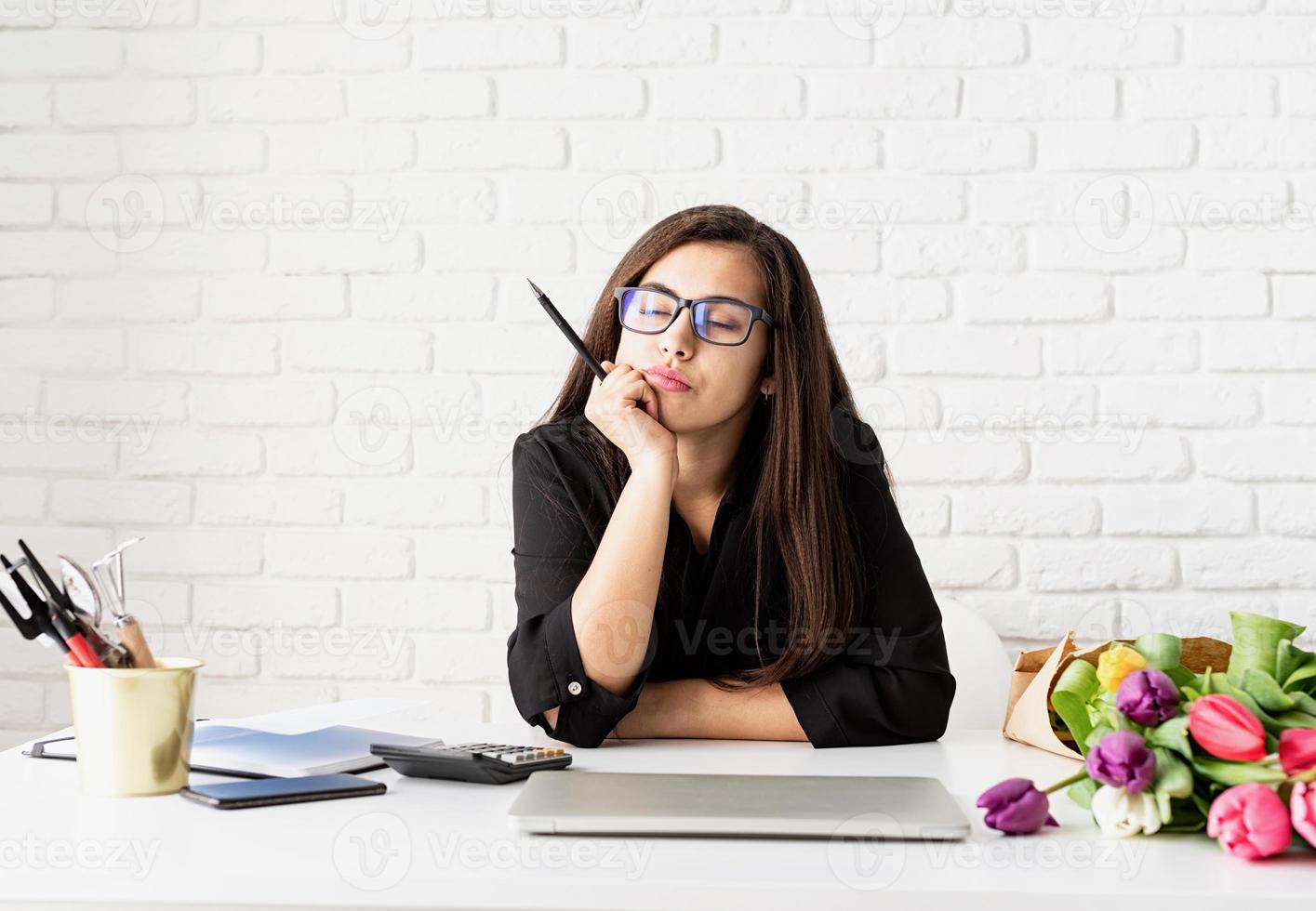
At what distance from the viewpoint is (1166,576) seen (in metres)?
1.98

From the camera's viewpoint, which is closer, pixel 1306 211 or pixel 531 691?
pixel 531 691

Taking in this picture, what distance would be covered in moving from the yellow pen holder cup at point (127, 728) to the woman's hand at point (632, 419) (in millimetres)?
599

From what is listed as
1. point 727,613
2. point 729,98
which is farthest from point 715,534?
point 729,98

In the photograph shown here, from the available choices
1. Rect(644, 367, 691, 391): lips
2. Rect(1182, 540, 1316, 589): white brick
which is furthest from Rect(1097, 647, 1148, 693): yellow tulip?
Rect(1182, 540, 1316, 589): white brick

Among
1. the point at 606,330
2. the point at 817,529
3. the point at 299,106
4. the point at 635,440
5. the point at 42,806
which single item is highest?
the point at 299,106

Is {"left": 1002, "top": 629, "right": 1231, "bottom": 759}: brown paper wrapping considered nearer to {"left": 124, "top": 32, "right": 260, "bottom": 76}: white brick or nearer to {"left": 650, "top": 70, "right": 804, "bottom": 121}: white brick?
{"left": 650, "top": 70, "right": 804, "bottom": 121}: white brick

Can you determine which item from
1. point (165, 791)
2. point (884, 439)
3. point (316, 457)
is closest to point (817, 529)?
point (884, 439)

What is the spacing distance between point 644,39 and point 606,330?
2.51 feet

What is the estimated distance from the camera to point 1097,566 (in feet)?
6.51

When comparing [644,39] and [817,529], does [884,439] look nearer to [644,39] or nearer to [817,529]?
[817,529]

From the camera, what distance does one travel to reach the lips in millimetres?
1379

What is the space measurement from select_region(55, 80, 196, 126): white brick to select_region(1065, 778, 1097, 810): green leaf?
1.90 m

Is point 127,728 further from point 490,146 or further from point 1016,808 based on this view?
point 490,146

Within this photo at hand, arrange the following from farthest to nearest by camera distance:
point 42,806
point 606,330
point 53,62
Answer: point 53,62 → point 606,330 → point 42,806
